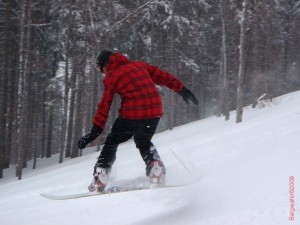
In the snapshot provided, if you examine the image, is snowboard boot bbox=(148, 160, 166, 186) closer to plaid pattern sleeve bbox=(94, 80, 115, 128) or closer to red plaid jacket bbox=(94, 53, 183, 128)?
red plaid jacket bbox=(94, 53, 183, 128)

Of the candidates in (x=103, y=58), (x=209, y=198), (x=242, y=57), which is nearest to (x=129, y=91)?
(x=103, y=58)

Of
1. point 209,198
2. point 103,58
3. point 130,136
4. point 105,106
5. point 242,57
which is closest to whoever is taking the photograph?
point 209,198

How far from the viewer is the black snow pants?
200 inches

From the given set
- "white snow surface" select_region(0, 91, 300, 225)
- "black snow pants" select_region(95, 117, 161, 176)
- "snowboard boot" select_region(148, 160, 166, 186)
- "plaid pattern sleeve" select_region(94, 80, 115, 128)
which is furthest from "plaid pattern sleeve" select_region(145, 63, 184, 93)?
"white snow surface" select_region(0, 91, 300, 225)

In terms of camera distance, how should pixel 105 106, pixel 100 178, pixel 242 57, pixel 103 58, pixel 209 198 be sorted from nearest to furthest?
pixel 209 198
pixel 105 106
pixel 103 58
pixel 100 178
pixel 242 57

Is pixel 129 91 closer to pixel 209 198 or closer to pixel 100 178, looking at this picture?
pixel 100 178

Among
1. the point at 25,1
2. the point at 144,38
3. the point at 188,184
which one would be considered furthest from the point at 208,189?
the point at 144,38

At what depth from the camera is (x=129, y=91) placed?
4.94 m

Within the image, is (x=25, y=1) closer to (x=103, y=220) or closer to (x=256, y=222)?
(x=103, y=220)

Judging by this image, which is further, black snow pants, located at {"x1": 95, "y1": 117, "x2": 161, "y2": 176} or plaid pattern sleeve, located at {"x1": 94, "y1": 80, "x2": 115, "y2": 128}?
black snow pants, located at {"x1": 95, "y1": 117, "x2": 161, "y2": 176}

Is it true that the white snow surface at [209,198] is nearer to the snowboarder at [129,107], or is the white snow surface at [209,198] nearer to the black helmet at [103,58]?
the snowboarder at [129,107]

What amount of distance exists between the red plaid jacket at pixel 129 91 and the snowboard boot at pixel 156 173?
698mm

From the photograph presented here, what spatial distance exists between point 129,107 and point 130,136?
0.46 m

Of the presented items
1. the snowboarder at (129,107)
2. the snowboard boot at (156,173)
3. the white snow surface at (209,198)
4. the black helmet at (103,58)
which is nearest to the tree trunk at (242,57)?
the white snow surface at (209,198)
